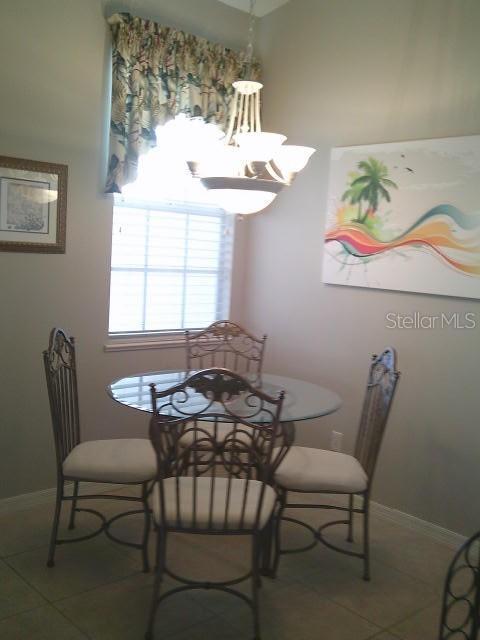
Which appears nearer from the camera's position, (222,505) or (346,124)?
(222,505)

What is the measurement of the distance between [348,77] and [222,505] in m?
2.54

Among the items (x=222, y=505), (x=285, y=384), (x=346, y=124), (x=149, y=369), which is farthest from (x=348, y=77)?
(x=222, y=505)

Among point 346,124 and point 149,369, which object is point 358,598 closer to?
point 149,369

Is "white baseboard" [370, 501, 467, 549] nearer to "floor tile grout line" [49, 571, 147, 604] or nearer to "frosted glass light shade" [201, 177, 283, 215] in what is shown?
"floor tile grout line" [49, 571, 147, 604]

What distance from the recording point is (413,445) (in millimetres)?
3283

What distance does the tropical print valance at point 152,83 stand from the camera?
3318 mm

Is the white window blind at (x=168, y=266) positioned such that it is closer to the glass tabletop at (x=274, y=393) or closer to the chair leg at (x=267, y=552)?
the glass tabletop at (x=274, y=393)

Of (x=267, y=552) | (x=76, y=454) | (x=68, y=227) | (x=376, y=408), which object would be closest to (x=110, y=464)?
(x=76, y=454)

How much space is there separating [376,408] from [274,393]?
482 mm

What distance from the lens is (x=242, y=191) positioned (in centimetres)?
247

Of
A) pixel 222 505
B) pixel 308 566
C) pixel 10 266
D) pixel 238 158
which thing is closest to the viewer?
pixel 222 505

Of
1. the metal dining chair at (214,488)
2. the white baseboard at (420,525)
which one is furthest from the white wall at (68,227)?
the white baseboard at (420,525)

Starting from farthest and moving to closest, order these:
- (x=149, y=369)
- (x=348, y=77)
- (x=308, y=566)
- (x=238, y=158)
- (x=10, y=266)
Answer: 1. (x=149, y=369)
2. (x=348, y=77)
3. (x=10, y=266)
4. (x=308, y=566)
5. (x=238, y=158)

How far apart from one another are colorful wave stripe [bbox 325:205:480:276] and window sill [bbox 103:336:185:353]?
1.32 metres
